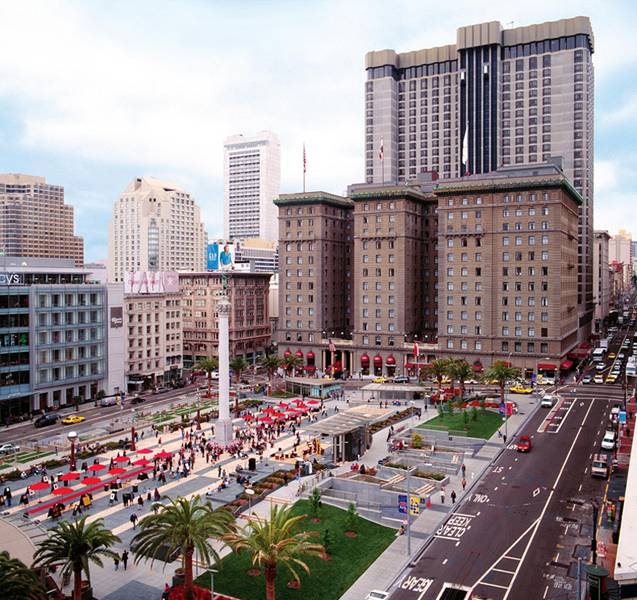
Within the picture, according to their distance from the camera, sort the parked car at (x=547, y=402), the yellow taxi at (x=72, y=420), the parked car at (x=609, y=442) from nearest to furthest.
→ the parked car at (x=609, y=442)
the yellow taxi at (x=72, y=420)
the parked car at (x=547, y=402)

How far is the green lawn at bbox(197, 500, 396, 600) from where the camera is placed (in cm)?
4150

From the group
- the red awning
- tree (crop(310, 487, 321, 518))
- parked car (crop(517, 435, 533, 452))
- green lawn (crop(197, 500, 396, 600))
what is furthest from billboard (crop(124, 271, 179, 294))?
green lawn (crop(197, 500, 396, 600))

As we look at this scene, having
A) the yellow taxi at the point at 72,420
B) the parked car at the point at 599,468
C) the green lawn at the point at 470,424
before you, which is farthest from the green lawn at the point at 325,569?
the yellow taxi at the point at 72,420

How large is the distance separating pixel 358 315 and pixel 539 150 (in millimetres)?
86133

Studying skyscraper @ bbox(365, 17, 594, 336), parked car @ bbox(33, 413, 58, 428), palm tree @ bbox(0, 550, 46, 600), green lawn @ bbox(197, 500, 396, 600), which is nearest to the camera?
palm tree @ bbox(0, 550, 46, 600)

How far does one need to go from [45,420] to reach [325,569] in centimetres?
6526

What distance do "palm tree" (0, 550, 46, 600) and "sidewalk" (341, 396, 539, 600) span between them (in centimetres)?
1886

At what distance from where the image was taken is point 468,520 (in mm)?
54094

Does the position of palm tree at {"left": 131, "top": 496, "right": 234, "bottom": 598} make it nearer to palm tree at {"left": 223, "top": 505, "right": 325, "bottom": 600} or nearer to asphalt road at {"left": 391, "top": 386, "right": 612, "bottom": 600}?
palm tree at {"left": 223, "top": 505, "right": 325, "bottom": 600}

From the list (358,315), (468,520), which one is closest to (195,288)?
(358,315)

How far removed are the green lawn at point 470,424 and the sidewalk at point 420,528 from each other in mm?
Result: 1891

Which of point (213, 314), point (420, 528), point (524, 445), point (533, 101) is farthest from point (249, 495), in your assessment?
point (533, 101)

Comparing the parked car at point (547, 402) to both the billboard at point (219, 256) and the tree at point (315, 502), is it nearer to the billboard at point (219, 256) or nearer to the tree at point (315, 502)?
the billboard at point (219, 256)

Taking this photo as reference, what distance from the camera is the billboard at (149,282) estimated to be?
129 m
